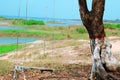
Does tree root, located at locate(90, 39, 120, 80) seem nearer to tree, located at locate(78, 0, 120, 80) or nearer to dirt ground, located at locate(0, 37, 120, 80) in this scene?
tree, located at locate(78, 0, 120, 80)

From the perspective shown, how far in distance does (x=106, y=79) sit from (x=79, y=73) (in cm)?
160

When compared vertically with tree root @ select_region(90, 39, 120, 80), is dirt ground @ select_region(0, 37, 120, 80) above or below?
below

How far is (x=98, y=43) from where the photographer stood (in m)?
9.02

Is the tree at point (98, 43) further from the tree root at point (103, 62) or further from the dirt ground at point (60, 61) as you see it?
the dirt ground at point (60, 61)

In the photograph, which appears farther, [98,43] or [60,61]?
[60,61]

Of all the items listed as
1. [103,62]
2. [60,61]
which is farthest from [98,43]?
[60,61]

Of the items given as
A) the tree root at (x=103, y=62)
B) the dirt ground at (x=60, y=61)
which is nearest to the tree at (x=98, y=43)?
the tree root at (x=103, y=62)

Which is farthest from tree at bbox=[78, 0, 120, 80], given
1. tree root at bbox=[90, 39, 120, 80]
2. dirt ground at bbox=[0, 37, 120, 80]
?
dirt ground at bbox=[0, 37, 120, 80]

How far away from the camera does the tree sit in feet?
29.0

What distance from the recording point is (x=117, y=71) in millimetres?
9055

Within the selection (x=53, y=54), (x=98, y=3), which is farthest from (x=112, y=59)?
(x=53, y=54)

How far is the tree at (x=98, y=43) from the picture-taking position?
29.0 feet

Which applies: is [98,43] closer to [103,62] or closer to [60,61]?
[103,62]

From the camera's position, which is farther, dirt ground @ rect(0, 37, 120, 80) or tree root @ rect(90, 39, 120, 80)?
dirt ground @ rect(0, 37, 120, 80)
